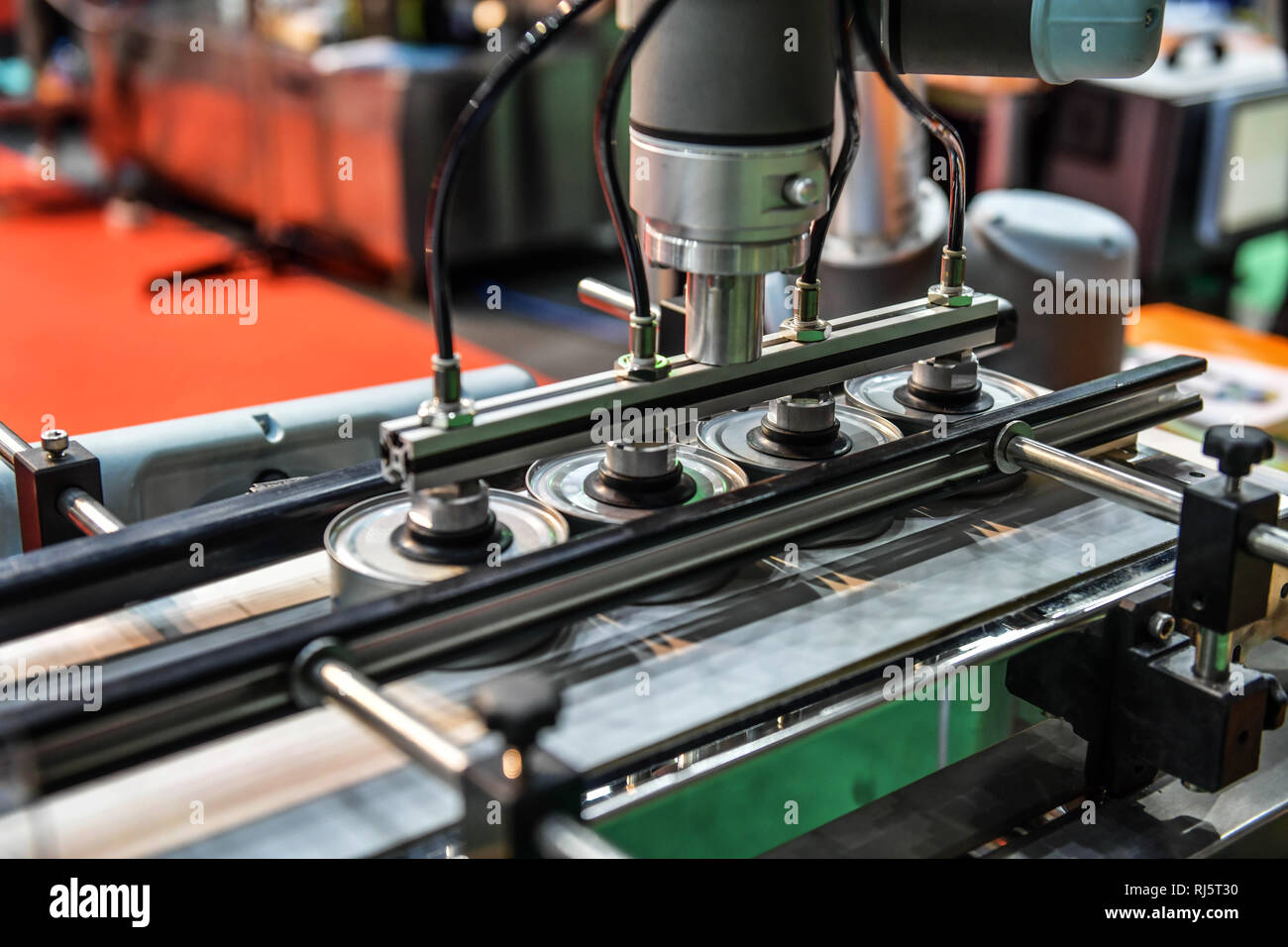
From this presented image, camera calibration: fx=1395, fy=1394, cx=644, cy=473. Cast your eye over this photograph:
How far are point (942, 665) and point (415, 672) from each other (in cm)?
32

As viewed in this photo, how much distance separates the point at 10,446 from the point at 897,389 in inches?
27.5

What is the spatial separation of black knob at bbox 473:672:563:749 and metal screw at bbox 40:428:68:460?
22.4 inches

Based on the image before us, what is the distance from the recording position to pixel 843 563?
38.2 inches

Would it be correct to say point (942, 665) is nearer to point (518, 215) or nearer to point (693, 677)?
point (693, 677)

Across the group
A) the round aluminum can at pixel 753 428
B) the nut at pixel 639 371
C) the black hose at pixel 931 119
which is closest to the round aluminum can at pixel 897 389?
the round aluminum can at pixel 753 428

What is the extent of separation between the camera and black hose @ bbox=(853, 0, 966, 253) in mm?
913

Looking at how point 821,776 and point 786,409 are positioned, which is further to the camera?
point 786,409

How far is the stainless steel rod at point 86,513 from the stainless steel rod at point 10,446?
0.06 metres

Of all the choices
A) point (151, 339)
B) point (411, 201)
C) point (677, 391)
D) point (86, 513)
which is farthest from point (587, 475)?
point (411, 201)

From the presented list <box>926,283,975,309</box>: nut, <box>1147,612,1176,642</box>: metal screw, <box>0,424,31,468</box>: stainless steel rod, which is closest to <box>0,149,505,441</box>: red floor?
<box>0,424,31,468</box>: stainless steel rod

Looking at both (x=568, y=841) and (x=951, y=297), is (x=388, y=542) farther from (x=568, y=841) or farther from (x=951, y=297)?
(x=951, y=297)

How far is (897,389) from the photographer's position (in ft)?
3.81

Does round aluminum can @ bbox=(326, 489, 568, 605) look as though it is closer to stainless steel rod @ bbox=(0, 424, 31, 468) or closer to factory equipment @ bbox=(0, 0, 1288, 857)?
factory equipment @ bbox=(0, 0, 1288, 857)
